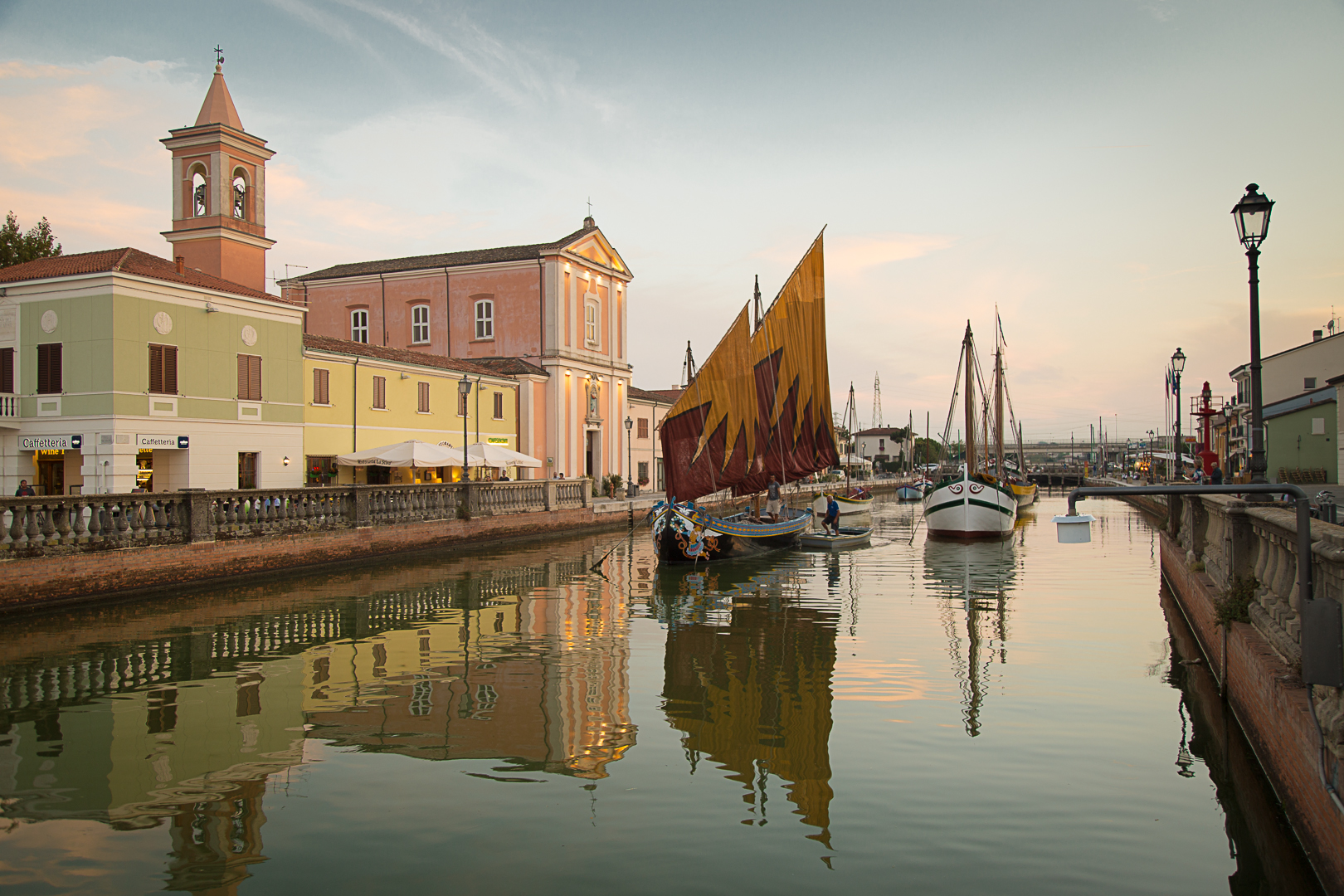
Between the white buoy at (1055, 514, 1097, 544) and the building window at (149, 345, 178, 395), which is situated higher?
the building window at (149, 345, 178, 395)

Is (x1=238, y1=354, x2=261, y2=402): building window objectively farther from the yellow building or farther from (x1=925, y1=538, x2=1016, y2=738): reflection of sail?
(x1=925, y1=538, x2=1016, y2=738): reflection of sail

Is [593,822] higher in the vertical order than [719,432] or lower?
lower

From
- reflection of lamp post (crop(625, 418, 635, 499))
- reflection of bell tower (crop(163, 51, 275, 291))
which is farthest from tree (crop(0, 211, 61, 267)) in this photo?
reflection of lamp post (crop(625, 418, 635, 499))

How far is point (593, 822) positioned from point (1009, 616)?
12.8m

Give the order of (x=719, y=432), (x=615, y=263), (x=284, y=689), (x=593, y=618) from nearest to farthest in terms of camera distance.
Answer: (x=284, y=689) → (x=593, y=618) → (x=719, y=432) → (x=615, y=263)

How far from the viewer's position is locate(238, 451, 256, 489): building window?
2950 centimetres

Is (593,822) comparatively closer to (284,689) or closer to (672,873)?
(672,873)

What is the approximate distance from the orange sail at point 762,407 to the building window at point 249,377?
12.9m

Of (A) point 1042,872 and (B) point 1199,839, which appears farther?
(B) point 1199,839

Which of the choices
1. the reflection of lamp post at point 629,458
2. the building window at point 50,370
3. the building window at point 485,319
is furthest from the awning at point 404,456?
the reflection of lamp post at point 629,458

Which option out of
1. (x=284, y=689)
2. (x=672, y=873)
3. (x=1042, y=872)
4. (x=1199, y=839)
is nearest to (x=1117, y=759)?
(x=1199, y=839)

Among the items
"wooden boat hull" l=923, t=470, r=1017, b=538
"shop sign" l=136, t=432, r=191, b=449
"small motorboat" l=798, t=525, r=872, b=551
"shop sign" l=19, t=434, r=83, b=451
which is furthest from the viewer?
"wooden boat hull" l=923, t=470, r=1017, b=538

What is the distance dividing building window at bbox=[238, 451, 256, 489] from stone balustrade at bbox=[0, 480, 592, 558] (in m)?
5.36

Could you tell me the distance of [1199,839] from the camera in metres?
7.34
